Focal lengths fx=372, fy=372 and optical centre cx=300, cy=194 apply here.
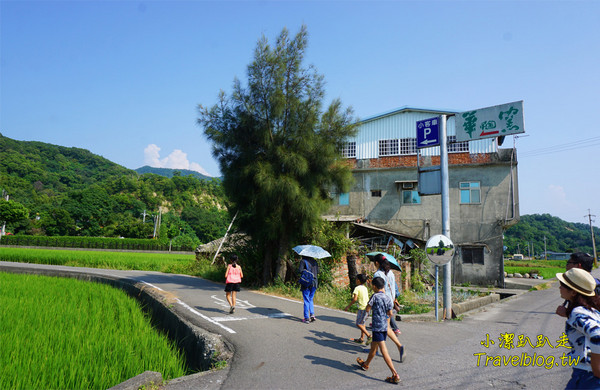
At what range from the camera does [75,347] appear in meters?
6.37

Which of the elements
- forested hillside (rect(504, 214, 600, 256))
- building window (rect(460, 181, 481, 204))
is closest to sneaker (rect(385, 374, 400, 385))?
building window (rect(460, 181, 481, 204))

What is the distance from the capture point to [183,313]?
29.4ft

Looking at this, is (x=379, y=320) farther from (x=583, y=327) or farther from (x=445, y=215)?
(x=445, y=215)

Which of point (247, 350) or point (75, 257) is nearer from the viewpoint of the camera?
point (247, 350)

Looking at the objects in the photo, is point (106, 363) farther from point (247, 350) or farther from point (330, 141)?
point (330, 141)

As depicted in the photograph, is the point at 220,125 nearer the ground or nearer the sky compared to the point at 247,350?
nearer the sky

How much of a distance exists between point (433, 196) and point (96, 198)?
75.6 meters

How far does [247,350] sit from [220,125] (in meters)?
10.0

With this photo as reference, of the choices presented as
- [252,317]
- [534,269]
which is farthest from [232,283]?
[534,269]

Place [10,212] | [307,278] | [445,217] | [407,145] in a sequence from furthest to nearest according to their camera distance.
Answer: [10,212] < [407,145] < [445,217] < [307,278]

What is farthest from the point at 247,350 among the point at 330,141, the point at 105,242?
the point at 105,242

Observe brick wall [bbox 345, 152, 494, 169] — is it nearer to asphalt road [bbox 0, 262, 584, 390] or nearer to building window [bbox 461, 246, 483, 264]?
building window [bbox 461, 246, 483, 264]

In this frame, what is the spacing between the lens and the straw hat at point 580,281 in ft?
10.1

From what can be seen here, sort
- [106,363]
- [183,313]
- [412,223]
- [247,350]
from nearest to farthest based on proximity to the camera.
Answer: [106,363] < [247,350] < [183,313] < [412,223]
